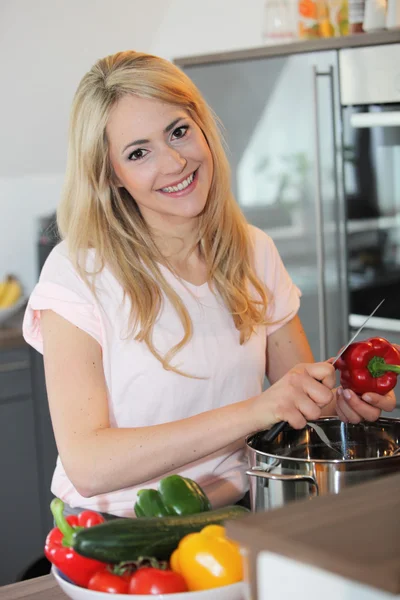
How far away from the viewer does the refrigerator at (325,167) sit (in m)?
2.60

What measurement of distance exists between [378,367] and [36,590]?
664 millimetres

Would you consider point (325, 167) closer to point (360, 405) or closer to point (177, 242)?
point (177, 242)

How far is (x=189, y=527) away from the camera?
106cm

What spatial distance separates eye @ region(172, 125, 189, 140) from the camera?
1.67 metres

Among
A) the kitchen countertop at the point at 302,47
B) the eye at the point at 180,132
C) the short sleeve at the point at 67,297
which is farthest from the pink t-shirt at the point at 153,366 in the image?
the kitchen countertop at the point at 302,47

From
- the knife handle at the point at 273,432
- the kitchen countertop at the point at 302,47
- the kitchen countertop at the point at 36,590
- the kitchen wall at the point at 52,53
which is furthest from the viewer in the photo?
the kitchen wall at the point at 52,53

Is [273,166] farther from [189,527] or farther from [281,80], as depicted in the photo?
[189,527]

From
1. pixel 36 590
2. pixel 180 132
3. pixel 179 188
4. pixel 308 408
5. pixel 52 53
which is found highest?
pixel 52 53

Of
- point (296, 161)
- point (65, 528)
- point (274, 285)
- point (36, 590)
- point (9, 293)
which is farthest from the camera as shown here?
point (9, 293)

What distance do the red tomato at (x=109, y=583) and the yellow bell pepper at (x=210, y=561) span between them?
69 millimetres

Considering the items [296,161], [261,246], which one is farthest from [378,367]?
[296,161]

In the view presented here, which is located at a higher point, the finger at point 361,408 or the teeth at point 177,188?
the teeth at point 177,188

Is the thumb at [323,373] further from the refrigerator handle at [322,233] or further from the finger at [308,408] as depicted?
the refrigerator handle at [322,233]

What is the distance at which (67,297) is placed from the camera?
1.57m
